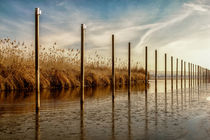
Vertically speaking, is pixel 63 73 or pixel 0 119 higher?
pixel 63 73

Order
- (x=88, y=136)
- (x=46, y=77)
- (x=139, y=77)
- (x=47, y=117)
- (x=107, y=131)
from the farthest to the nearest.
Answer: (x=139, y=77)
(x=46, y=77)
(x=47, y=117)
(x=107, y=131)
(x=88, y=136)

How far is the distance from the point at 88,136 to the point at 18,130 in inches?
81.5

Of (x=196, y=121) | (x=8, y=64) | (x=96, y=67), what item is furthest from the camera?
(x=96, y=67)

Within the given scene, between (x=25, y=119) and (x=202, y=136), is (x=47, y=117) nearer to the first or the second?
(x=25, y=119)

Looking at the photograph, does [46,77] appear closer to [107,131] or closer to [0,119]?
[0,119]

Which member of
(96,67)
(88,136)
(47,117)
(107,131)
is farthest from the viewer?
(96,67)

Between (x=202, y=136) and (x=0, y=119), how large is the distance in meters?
6.40

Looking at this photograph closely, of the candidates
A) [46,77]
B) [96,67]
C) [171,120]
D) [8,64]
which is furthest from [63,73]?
[171,120]

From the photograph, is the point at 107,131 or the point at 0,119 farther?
the point at 0,119

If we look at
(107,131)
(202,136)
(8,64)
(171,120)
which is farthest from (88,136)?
(8,64)

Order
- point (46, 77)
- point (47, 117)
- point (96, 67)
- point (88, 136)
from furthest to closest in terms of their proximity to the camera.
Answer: point (96, 67) → point (46, 77) → point (47, 117) → point (88, 136)

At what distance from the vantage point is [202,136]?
601 cm

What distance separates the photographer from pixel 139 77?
41.9 metres

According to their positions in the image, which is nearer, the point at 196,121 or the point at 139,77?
the point at 196,121
